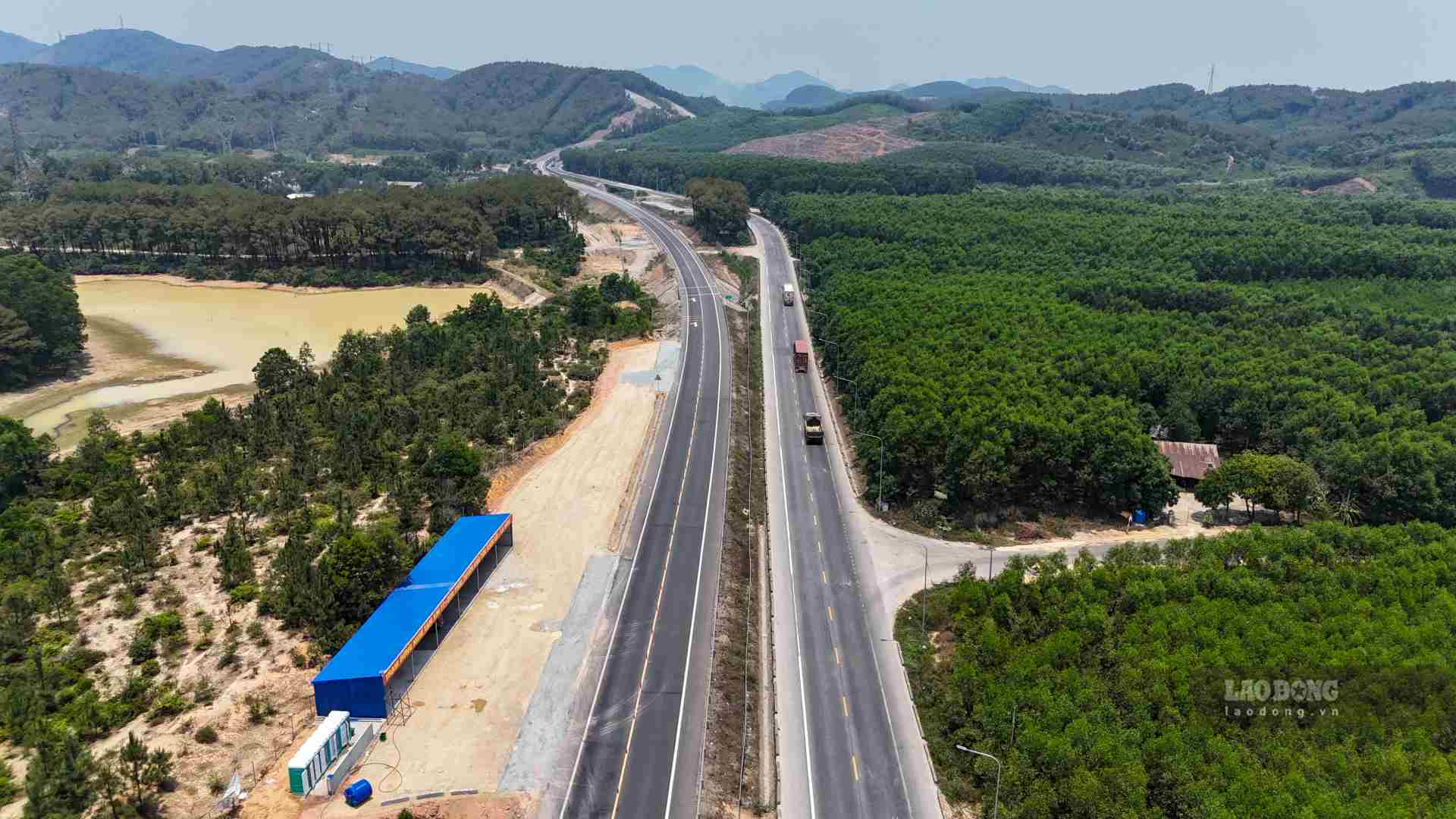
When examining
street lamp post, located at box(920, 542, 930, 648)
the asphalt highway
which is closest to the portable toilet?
the asphalt highway

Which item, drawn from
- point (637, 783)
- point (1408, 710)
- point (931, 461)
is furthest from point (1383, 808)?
point (931, 461)

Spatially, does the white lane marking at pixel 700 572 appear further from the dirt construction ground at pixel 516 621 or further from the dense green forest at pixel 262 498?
the dense green forest at pixel 262 498

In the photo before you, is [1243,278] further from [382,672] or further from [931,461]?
[382,672]

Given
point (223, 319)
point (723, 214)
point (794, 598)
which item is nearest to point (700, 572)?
point (794, 598)

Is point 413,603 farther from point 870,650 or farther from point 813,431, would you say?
point 813,431

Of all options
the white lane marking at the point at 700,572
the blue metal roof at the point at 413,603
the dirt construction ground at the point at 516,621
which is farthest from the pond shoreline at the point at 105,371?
the white lane marking at the point at 700,572
